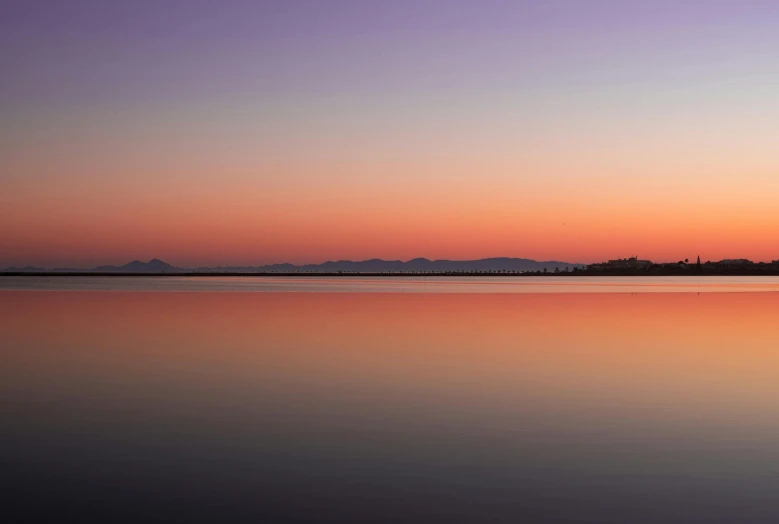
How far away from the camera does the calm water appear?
11.1 metres

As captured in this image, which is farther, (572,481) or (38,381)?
(38,381)

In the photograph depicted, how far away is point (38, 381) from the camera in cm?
2169

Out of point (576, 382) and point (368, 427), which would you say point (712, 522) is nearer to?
point (368, 427)

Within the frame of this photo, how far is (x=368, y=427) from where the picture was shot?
15922 mm

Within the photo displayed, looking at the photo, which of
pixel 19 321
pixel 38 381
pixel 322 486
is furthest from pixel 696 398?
pixel 19 321

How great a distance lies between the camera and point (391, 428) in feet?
51.9

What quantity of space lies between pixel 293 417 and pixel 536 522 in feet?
25.1

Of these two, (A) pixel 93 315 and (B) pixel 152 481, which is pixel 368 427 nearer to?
(B) pixel 152 481

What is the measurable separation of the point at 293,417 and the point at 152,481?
5.19m

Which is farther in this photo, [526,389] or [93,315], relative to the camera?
[93,315]

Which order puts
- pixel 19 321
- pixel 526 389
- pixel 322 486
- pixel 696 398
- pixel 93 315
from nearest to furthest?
pixel 322 486 → pixel 696 398 → pixel 526 389 → pixel 19 321 → pixel 93 315

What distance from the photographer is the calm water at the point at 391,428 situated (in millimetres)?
11086

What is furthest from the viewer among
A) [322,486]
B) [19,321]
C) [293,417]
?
[19,321]

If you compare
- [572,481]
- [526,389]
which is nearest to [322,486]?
[572,481]
